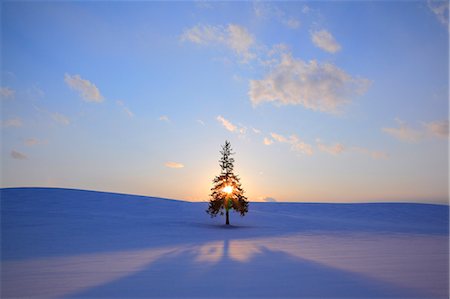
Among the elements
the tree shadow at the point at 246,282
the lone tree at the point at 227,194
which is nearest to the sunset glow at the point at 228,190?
the lone tree at the point at 227,194

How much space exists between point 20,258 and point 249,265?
38.5 feet

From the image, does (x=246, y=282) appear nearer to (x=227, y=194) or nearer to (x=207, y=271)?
(x=207, y=271)

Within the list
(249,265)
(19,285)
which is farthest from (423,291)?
(19,285)

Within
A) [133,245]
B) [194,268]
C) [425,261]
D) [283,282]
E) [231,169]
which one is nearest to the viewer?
[283,282]

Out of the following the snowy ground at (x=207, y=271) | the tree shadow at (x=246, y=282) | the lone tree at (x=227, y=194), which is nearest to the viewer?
the tree shadow at (x=246, y=282)

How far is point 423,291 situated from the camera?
763 centimetres

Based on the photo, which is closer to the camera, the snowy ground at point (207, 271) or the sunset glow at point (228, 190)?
the snowy ground at point (207, 271)

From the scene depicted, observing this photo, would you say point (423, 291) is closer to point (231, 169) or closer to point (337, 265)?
point (337, 265)

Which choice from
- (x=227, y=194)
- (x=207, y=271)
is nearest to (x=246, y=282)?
(x=207, y=271)

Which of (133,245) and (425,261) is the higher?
(425,261)

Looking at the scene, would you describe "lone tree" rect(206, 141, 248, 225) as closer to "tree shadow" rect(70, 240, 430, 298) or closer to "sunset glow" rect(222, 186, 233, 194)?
"sunset glow" rect(222, 186, 233, 194)

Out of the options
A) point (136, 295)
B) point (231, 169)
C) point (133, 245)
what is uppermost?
point (231, 169)

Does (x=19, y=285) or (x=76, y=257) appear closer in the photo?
(x=19, y=285)

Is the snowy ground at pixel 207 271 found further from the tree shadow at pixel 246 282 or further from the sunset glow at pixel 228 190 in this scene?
the sunset glow at pixel 228 190
